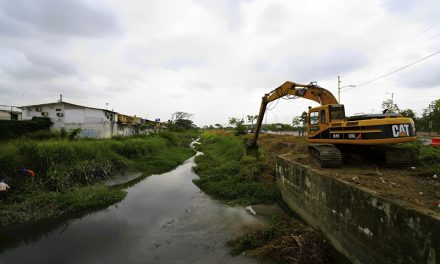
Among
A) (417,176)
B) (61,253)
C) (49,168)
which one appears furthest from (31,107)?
(417,176)

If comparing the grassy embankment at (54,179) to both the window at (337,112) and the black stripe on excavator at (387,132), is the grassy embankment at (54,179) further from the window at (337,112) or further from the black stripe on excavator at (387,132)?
the black stripe on excavator at (387,132)

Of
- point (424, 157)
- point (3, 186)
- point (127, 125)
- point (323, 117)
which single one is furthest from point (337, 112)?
point (127, 125)

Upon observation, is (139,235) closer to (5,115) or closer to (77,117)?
(77,117)

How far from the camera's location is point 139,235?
29.7 ft

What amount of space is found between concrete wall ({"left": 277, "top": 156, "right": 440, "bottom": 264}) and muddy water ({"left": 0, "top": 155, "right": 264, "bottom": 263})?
2.50 m

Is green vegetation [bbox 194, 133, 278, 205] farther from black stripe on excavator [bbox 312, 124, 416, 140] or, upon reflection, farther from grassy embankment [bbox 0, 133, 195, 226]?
black stripe on excavator [bbox 312, 124, 416, 140]

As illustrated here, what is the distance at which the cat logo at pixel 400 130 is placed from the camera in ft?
27.2

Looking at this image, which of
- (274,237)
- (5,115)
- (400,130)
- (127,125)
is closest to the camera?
(274,237)

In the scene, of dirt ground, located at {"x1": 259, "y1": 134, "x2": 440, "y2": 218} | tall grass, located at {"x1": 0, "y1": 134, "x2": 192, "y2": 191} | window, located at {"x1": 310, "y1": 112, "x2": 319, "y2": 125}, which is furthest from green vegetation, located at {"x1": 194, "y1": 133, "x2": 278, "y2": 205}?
tall grass, located at {"x1": 0, "y1": 134, "x2": 192, "y2": 191}

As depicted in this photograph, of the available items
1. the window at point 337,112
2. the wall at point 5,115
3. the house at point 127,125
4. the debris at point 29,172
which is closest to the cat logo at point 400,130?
the window at point 337,112

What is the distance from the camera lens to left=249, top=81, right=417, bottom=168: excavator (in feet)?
27.5

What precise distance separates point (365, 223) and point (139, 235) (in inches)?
292

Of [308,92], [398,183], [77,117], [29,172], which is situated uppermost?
[77,117]

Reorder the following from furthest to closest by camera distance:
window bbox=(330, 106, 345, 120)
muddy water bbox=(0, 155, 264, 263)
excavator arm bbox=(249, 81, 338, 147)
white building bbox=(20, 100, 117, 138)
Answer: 1. white building bbox=(20, 100, 117, 138)
2. excavator arm bbox=(249, 81, 338, 147)
3. window bbox=(330, 106, 345, 120)
4. muddy water bbox=(0, 155, 264, 263)
